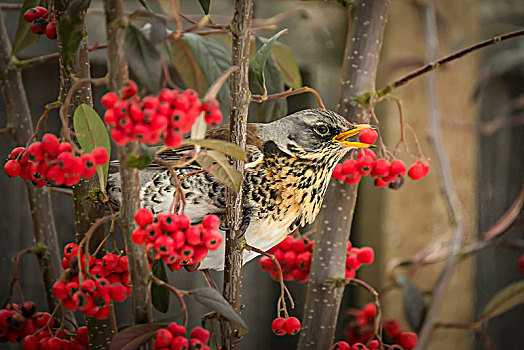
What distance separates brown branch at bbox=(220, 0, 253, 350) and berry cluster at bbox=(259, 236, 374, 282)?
176mm

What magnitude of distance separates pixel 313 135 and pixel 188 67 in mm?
202

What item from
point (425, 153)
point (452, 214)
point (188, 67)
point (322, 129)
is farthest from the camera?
point (425, 153)

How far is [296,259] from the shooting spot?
25.7 inches

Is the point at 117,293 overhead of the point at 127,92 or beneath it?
beneath

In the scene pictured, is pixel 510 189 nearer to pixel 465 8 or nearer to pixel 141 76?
pixel 465 8

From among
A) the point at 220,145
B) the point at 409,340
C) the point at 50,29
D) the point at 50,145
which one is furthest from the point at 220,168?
the point at 409,340

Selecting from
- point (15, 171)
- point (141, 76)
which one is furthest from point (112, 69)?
point (15, 171)

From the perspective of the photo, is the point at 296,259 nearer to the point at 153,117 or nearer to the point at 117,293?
the point at 117,293

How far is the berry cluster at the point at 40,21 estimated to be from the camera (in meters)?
0.51

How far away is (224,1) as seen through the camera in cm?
108

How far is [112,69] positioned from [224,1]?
74 centimetres

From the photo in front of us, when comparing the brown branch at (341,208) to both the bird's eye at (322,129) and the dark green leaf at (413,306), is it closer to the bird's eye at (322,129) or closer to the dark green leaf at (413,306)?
the bird's eye at (322,129)

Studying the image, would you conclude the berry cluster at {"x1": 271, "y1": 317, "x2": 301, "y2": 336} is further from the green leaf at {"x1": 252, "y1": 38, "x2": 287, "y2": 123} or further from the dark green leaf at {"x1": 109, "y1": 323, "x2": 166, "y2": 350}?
the green leaf at {"x1": 252, "y1": 38, "x2": 287, "y2": 123}

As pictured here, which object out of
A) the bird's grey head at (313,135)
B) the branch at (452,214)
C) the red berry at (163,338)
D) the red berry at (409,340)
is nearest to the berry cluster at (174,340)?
the red berry at (163,338)
